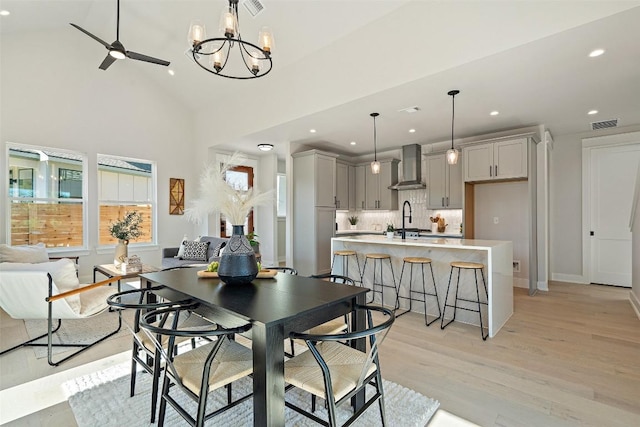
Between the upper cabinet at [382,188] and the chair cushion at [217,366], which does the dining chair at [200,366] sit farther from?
the upper cabinet at [382,188]

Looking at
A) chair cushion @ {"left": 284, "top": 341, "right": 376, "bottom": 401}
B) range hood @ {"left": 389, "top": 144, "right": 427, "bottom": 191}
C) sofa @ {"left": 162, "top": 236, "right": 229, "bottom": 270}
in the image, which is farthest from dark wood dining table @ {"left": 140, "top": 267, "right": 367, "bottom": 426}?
range hood @ {"left": 389, "top": 144, "right": 427, "bottom": 191}

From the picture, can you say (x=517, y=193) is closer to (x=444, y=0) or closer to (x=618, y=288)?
(x=618, y=288)

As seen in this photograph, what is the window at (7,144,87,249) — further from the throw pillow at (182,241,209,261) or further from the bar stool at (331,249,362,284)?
the bar stool at (331,249,362,284)

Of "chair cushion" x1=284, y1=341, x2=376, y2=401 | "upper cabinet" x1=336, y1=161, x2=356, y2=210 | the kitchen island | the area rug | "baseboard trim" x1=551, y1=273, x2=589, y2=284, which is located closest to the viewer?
"chair cushion" x1=284, y1=341, x2=376, y2=401

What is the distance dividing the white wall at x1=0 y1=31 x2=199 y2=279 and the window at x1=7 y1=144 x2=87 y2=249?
0.13 m

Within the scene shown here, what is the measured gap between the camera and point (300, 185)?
612 cm

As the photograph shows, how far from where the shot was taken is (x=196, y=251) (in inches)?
214

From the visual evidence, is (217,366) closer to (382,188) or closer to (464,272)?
(464,272)

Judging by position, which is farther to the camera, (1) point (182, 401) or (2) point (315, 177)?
(2) point (315, 177)

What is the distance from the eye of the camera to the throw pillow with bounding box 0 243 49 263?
13.0 feet

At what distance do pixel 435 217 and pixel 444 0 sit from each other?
408cm

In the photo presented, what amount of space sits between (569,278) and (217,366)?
6.52 metres

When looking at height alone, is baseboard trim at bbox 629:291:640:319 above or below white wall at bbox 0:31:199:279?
below

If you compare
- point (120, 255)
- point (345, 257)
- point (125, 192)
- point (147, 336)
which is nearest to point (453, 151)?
point (345, 257)
